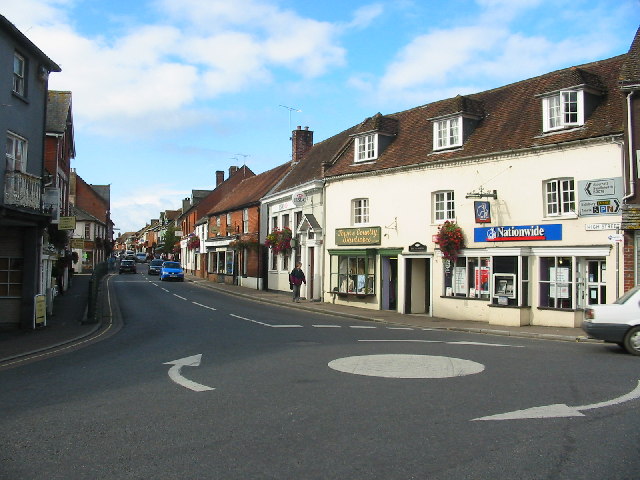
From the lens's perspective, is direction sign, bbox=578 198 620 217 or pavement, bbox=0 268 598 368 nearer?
pavement, bbox=0 268 598 368

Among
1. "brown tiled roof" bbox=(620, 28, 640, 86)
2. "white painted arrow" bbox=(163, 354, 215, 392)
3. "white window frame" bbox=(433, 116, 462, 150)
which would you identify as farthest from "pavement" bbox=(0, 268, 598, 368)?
"brown tiled roof" bbox=(620, 28, 640, 86)

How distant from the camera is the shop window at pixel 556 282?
729 inches

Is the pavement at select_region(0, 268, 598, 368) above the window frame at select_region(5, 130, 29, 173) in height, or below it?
Result: below

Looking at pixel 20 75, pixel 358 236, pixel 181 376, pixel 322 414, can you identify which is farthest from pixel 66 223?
pixel 322 414

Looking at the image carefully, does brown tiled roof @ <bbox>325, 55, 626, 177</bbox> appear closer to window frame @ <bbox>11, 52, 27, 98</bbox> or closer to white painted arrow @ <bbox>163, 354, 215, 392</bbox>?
white painted arrow @ <bbox>163, 354, 215, 392</bbox>

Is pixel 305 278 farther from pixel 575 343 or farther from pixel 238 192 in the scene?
pixel 238 192

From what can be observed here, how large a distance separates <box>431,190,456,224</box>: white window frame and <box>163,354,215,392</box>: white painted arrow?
1331cm

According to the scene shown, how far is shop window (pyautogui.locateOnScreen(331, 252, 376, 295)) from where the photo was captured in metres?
25.8

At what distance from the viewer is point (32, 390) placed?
8.58 meters

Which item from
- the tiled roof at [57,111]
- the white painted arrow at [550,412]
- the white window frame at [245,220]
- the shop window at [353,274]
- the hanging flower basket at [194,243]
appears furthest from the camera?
the hanging flower basket at [194,243]

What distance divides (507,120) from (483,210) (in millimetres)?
3785

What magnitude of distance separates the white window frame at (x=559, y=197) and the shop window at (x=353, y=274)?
852 cm

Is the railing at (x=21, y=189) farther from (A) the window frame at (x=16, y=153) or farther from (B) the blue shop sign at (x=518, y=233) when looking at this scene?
(B) the blue shop sign at (x=518, y=233)

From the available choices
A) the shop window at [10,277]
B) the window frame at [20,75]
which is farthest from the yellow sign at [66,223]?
the window frame at [20,75]
